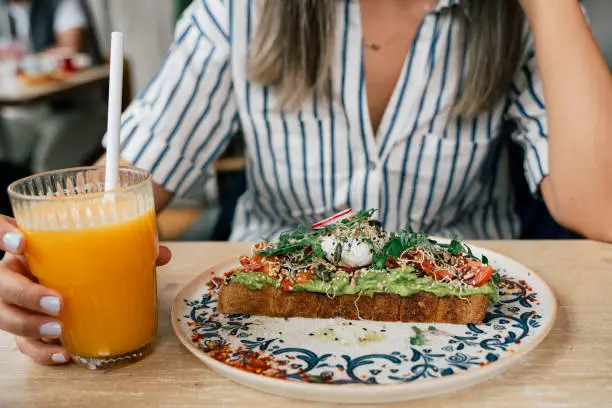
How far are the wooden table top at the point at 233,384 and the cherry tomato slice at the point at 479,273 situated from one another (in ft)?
0.38

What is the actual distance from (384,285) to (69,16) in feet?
15.5

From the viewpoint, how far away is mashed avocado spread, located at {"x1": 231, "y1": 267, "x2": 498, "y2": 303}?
81 centimetres

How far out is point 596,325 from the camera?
2.66 ft

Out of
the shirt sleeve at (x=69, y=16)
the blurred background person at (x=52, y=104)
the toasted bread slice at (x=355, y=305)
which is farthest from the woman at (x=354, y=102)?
the shirt sleeve at (x=69, y=16)

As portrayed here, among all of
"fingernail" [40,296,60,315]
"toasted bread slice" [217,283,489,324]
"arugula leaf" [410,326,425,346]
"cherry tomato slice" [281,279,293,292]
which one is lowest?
"arugula leaf" [410,326,425,346]

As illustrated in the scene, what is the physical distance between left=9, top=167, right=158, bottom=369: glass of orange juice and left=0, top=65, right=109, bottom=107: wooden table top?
245 centimetres

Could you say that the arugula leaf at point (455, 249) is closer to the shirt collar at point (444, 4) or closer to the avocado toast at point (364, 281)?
the avocado toast at point (364, 281)

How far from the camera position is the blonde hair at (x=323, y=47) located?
4.28 ft

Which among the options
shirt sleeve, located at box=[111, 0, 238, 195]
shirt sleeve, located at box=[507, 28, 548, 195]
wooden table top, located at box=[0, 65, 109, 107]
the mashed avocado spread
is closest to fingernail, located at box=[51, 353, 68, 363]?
the mashed avocado spread

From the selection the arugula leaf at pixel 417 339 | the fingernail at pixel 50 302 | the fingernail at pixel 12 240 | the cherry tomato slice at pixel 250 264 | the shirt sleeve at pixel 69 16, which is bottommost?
the arugula leaf at pixel 417 339

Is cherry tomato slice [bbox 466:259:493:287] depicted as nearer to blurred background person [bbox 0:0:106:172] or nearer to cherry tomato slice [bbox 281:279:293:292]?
cherry tomato slice [bbox 281:279:293:292]

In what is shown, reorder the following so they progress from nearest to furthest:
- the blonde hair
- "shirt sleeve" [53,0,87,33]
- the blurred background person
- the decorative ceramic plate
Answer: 1. the decorative ceramic plate
2. the blonde hair
3. the blurred background person
4. "shirt sleeve" [53,0,87,33]

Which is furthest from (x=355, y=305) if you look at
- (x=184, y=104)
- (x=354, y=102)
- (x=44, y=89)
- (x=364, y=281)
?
(x=44, y=89)

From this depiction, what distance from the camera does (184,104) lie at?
4.60 ft
